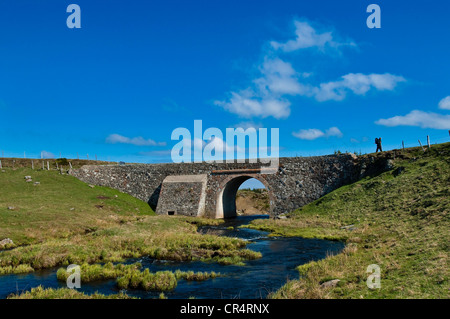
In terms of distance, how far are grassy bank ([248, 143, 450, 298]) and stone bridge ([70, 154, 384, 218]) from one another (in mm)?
2830

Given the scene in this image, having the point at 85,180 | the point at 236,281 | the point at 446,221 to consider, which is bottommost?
the point at 236,281

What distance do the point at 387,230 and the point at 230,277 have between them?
1343cm

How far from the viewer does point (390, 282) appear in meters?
12.8

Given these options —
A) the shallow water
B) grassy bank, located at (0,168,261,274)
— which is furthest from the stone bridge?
the shallow water

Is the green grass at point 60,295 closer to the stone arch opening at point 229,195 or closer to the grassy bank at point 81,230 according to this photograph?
the grassy bank at point 81,230

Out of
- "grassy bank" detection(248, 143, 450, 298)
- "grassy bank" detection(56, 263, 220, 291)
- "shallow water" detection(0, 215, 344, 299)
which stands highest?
"grassy bank" detection(248, 143, 450, 298)

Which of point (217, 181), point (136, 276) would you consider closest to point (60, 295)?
point (136, 276)

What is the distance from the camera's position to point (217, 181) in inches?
1971

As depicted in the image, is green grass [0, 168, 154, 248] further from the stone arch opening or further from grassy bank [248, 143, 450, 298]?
grassy bank [248, 143, 450, 298]

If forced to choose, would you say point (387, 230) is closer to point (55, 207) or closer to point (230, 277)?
point (230, 277)

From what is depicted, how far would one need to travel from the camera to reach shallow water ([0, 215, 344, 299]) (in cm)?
1499
